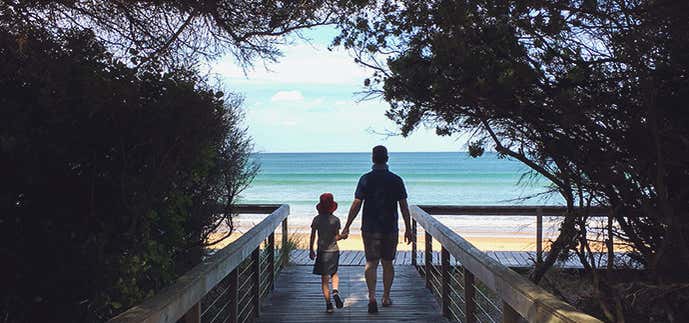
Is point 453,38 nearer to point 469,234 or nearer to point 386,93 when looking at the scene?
point 386,93

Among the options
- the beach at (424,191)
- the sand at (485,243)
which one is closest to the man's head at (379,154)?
the beach at (424,191)

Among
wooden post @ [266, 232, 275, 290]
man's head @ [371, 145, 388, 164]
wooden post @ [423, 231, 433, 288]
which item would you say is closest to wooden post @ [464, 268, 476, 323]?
man's head @ [371, 145, 388, 164]

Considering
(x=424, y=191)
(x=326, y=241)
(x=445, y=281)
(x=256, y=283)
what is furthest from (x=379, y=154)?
(x=424, y=191)

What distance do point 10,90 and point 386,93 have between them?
2.14 m

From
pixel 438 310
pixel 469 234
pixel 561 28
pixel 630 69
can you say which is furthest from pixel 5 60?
pixel 469 234

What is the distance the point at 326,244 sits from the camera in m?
6.01

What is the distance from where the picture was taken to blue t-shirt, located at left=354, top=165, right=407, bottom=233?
5.83 m

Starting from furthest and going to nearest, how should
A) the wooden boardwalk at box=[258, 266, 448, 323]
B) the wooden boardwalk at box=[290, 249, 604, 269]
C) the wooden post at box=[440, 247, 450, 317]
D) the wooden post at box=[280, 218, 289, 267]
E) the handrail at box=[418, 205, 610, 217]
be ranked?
1. the wooden boardwalk at box=[290, 249, 604, 269]
2. the wooden post at box=[280, 218, 289, 267]
3. the handrail at box=[418, 205, 610, 217]
4. the wooden boardwalk at box=[258, 266, 448, 323]
5. the wooden post at box=[440, 247, 450, 317]

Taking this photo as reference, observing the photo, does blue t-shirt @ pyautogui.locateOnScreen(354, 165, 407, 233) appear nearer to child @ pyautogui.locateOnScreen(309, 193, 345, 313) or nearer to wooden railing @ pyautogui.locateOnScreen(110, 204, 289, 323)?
child @ pyautogui.locateOnScreen(309, 193, 345, 313)

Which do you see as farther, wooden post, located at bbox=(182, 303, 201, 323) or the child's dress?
the child's dress

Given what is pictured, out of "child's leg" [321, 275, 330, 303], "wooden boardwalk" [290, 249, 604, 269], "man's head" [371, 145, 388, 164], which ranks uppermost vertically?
"man's head" [371, 145, 388, 164]

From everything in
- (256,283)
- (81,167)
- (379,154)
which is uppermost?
(379,154)

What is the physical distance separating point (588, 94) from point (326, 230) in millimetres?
3067

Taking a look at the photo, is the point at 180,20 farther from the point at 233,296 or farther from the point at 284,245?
the point at 284,245
